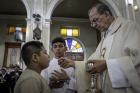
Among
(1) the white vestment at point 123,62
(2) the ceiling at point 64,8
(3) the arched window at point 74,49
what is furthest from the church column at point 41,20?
(1) the white vestment at point 123,62

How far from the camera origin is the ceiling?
12383 millimetres

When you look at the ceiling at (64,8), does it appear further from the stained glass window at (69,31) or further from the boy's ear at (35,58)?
the boy's ear at (35,58)

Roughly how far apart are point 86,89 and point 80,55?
39.2 ft

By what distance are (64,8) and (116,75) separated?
37.7 feet

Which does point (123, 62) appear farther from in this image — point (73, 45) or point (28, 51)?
point (73, 45)

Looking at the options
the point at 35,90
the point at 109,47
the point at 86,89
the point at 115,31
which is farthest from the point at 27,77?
the point at 115,31

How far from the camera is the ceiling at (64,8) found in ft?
40.6

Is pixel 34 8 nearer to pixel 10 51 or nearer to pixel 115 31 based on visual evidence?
pixel 10 51

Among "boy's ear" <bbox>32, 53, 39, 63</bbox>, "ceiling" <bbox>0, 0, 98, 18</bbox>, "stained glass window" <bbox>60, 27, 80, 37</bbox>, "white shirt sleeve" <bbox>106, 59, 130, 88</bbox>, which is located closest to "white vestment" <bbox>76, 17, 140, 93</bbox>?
"white shirt sleeve" <bbox>106, 59, 130, 88</bbox>

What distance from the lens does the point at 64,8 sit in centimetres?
1321

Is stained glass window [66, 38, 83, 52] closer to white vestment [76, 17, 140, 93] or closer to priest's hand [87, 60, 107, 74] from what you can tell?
white vestment [76, 17, 140, 93]

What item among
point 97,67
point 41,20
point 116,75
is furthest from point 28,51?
point 41,20

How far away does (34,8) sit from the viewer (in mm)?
9031

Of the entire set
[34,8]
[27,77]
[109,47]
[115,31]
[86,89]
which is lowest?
[86,89]
